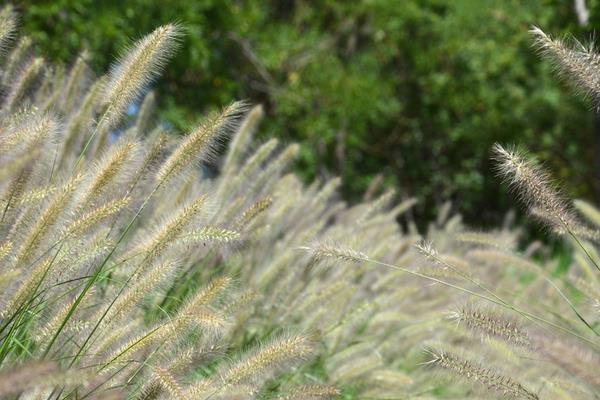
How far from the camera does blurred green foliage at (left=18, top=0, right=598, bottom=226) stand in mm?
10148

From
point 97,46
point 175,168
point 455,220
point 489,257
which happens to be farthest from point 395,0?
point 175,168

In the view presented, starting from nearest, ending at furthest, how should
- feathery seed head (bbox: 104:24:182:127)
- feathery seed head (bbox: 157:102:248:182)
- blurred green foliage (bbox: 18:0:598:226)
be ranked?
feathery seed head (bbox: 157:102:248:182), feathery seed head (bbox: 104:24:182:127), blurred green foliage (bbox: 18:0:598:226)

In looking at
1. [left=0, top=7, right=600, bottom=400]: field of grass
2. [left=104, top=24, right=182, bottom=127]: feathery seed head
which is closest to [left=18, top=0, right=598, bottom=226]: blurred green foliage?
[left=0, top=7, right=600, bottom=400]: field of grass

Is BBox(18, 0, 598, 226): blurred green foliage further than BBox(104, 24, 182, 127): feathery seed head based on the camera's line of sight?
Yes

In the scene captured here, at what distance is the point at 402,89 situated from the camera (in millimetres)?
12281

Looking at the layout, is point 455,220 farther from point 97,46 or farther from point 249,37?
point 249,37

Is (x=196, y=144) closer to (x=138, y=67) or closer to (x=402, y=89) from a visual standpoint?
(x=138, y=67)

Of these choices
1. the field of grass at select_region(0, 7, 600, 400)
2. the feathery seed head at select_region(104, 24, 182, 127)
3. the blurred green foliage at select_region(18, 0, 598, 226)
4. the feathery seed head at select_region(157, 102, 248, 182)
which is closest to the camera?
the field of grass at select_region(0, 7, 600, 400)

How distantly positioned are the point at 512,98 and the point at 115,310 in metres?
9.98

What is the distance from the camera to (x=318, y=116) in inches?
410

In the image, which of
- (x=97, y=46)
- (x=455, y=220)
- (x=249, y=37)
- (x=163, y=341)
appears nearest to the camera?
(x=163, y=341)

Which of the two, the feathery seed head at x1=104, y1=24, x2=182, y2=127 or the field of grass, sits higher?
the feathery seed head at x1=104, y1=24, x2=182, y2=127

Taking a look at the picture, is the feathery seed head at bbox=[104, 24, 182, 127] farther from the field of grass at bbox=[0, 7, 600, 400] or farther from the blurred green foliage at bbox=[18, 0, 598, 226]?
the blurred green foliage at bbox=[18, 0, 598, 226]

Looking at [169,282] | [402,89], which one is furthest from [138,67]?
[402,89]
